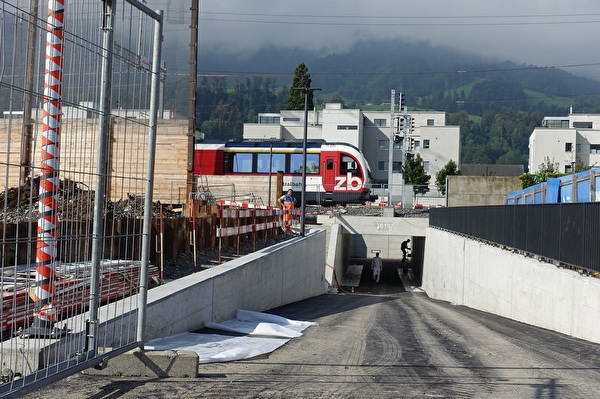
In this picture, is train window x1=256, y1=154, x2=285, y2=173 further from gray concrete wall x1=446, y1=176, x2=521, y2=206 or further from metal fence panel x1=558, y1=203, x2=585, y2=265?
metal fence panel x1=558, y1=203, x2=585, y2=265

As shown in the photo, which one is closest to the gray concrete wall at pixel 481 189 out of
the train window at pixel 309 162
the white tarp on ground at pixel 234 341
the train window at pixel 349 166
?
the train window at pixel 349 166

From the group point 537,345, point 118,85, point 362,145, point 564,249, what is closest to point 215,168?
point 564,249

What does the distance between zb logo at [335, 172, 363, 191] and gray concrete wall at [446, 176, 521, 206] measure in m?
6.48

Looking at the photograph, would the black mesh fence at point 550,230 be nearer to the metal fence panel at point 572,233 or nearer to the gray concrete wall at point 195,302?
the metal fence panel at point 572,233

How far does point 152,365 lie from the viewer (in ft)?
23.0

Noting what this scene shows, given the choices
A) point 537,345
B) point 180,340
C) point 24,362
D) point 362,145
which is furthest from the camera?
point 362,145

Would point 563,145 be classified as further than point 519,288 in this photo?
Yes

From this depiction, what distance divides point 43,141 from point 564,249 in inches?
452

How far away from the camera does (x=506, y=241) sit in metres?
21.0

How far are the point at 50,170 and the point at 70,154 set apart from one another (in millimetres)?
615

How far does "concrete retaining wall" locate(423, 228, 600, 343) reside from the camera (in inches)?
496

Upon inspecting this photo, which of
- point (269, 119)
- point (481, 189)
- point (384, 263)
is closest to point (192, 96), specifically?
point (481, 189)

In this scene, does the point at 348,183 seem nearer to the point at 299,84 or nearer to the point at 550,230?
the point at 550,230

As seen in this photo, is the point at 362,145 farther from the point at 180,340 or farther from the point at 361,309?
the point at 180,340
